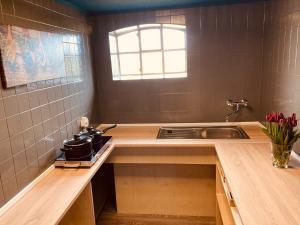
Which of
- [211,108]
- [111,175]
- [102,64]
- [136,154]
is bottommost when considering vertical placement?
[111,175]

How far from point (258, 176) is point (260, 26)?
154 cm

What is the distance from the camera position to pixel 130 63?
2.60 meters

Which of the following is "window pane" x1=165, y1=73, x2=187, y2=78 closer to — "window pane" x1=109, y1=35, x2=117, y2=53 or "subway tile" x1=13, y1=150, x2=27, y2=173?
"window pane" x1=109, y1=35, x2=117, y2=53

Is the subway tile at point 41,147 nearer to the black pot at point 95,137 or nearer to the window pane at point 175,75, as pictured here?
the black pot at point 95,137

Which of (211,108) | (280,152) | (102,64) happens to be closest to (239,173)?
(280,152)

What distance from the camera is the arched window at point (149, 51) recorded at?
2.48m

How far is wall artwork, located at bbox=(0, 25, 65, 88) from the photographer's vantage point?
Answer: 4.27 ft

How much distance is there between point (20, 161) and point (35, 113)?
31cm

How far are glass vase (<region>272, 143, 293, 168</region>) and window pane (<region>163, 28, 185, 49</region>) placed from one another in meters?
1.41

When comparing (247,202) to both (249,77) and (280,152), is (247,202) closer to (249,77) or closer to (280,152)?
(280,152)

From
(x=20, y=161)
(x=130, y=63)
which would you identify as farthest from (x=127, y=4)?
(x=20, y=161)

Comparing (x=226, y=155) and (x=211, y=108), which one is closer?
(x=226, y=155)

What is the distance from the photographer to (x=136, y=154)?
7.07 feet

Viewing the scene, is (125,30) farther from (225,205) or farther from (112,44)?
(225,205)
